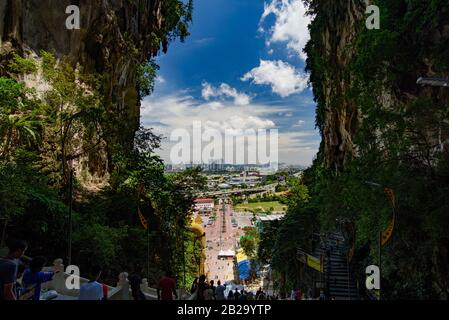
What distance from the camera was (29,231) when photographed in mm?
16734

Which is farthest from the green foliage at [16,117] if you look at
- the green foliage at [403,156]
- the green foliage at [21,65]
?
the green foliage at [403,156]

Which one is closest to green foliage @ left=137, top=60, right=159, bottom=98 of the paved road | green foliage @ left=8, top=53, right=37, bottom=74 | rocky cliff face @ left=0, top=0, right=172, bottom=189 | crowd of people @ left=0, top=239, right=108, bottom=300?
rocky cliff face @ left=0, top=0, right=172, bottom=189

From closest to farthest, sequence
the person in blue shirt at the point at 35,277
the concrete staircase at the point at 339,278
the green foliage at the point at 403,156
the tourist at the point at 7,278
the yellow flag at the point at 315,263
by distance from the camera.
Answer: the tourist at the point at 7,278
the person in blue shirt at the point at 35,277
the green foliage at the point at 403,156
the yellow flag at the point at 315,263
the concrete staircase at the point at 339,278

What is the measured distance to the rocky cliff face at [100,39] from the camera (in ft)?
75.2

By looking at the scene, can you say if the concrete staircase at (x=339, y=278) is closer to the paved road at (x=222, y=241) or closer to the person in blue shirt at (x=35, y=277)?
the person in blue shirt at (x=35, y=277)

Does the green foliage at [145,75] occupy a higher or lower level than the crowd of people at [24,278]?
higher

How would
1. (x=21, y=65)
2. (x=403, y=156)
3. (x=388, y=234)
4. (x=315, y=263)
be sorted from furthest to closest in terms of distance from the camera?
(x=315, y=263) → (x=21, y=65) → (x=403, y=156) → (x=388, y=234)

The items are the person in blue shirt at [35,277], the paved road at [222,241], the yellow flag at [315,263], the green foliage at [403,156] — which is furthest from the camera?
the paved road at [222,241]

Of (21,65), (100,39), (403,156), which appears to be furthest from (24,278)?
(100,39)

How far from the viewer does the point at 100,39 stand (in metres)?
27.1

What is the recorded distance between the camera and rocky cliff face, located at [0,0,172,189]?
22.9 meters

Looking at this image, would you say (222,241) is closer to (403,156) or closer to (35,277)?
(403,156)
